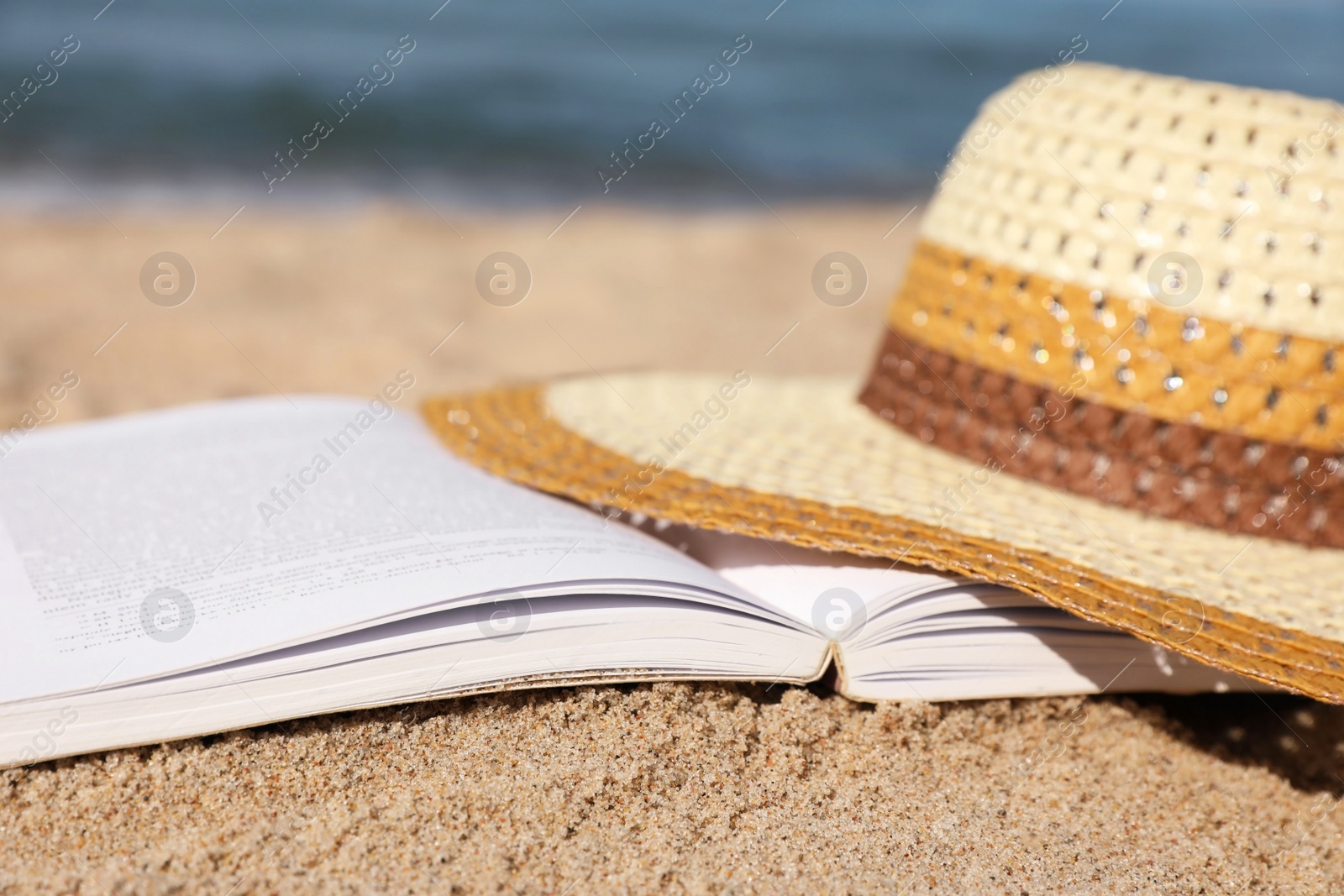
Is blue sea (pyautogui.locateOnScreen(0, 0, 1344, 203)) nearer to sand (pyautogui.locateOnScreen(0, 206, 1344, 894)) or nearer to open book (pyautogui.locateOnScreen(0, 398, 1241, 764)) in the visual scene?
open book (pyautogui.locateOnScreen(0, 398, 1241, 764))

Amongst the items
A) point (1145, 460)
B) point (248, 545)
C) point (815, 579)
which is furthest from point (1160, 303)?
point (248, 545)

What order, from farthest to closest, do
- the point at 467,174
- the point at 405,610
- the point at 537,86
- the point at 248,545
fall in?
1. the point at 537,86
2. the point at 467,174
3. the point at 248,545
4. the point at 405,610

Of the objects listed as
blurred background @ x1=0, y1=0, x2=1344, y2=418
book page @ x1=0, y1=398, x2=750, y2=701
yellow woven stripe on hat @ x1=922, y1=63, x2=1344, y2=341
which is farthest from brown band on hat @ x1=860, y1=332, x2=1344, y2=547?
blurred background @ x1=0, y1=0, x2=1344, y2=418

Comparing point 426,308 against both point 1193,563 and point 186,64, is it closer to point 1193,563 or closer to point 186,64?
point 1193,563

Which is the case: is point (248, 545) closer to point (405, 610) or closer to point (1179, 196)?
point (405, 610)

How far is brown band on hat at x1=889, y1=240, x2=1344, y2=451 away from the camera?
1095mm

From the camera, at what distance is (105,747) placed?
0.87m

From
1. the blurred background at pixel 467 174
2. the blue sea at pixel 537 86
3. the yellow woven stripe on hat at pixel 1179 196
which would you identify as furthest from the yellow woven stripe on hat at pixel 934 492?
the blue sea at pixel 537 86

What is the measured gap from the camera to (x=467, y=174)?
4.98 m

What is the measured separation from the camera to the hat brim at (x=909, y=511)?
3.07ft

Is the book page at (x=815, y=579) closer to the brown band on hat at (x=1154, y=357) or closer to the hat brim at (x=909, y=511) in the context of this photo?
the hat brim at (x=909, y=511)

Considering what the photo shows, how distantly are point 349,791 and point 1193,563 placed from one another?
89 centimetres

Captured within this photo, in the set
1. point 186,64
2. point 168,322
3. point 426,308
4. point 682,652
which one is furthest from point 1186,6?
point 682,652

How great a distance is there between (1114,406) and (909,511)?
0.94ft
